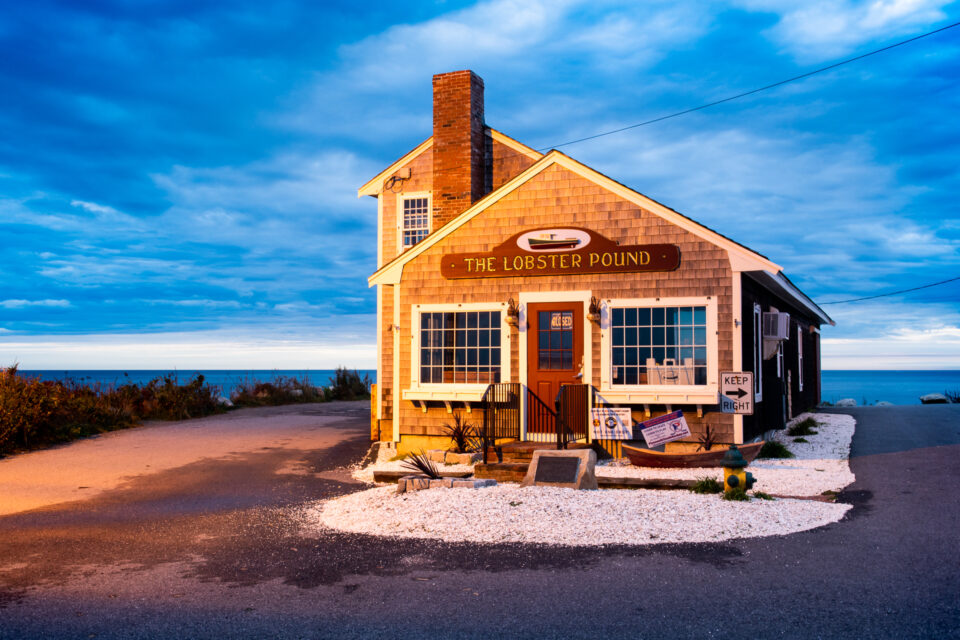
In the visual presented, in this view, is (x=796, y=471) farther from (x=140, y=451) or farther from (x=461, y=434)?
(x=140, y=451)

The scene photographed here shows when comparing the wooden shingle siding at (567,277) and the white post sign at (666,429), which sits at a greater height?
the wooden shingle siding at (567,277)

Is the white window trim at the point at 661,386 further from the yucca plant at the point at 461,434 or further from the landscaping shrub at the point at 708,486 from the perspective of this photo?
the landscaping shrub at the point at 708,486

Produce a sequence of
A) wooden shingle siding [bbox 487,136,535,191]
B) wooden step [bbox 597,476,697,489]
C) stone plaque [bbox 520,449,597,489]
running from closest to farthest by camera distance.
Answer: stone plaque [bbox 520,449,597,489], wooden step [bbox 597,476,697,489], wooden shingle siding [bbox 487,136,535,191]

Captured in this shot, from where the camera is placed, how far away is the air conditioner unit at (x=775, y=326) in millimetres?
15000

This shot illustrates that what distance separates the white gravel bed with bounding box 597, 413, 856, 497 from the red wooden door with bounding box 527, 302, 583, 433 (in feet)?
5.26

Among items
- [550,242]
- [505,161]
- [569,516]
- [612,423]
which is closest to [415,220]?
[505,161]

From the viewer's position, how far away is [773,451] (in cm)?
1338

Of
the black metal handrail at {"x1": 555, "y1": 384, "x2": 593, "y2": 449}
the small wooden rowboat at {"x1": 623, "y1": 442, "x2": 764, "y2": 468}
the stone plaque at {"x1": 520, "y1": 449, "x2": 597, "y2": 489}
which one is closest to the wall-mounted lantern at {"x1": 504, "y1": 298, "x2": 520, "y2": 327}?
the black metal handrail at {"x1": 555, "y1": 384, "x2": 593, "y2": 449}

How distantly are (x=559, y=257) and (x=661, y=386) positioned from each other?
295cm

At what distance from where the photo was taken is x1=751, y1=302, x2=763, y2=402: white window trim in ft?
45.7

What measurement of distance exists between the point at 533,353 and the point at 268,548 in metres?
6.99

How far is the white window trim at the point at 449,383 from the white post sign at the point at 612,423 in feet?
6.04

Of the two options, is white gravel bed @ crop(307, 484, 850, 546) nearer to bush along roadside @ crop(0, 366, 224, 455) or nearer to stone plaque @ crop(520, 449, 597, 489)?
stone plaque @ crop(520, 449, 597, 489)

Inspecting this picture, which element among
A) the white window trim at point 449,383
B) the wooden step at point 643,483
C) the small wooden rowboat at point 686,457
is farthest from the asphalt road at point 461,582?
the white window trim at point 449,383
